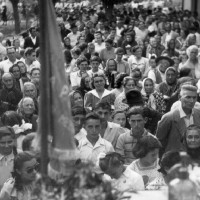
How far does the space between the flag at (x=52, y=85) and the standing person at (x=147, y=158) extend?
7.92 feet

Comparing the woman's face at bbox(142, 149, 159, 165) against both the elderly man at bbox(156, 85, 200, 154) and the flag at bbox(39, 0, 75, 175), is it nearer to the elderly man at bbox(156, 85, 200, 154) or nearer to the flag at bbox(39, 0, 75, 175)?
the elderly man at bbox(156, 85, 200, 154)

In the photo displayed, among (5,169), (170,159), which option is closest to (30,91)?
(5,169)

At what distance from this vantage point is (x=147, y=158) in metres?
7.70

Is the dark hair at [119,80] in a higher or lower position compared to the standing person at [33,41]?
higher

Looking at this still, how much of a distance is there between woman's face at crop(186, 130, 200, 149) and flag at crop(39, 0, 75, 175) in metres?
2.72

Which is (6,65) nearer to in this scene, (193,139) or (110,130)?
(110,130)

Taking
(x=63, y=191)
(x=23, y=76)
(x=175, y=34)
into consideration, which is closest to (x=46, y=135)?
(x=63, y=191)

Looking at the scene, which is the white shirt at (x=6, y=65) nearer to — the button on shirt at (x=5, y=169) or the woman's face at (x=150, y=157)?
the button on shirt at (x=5, y=169)

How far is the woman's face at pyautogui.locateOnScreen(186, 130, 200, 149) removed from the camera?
7.78 metres

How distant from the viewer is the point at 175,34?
21609mm

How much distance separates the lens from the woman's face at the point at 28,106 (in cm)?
996

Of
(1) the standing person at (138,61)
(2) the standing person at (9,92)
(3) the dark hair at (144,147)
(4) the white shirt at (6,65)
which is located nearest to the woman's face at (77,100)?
(2) the standing person at (9,92)

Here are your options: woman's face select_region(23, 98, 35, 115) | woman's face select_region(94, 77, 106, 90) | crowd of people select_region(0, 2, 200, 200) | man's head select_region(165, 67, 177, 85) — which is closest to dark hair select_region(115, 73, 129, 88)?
crowd of people select_region(0, 2, 200, 200)

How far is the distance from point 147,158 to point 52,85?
2.64 metres
